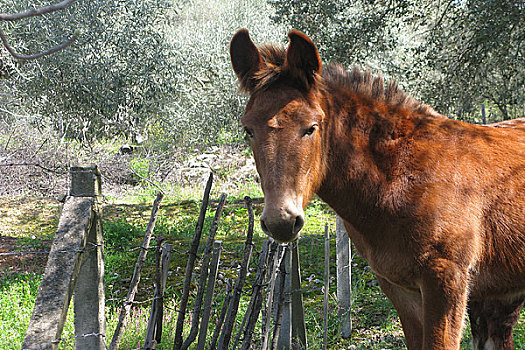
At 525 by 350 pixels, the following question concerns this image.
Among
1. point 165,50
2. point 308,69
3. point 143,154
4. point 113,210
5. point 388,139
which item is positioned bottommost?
point 388,139

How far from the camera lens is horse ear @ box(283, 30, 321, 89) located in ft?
7.66

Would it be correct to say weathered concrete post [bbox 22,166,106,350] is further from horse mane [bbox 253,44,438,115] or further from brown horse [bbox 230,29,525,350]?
horse mane [bbox 253,44,438,115]

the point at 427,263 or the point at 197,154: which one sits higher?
the point at 197,154

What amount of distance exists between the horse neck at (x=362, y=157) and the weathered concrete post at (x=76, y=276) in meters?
1.35

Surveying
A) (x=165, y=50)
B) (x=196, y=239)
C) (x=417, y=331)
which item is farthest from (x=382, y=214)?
(x=165, y=50)

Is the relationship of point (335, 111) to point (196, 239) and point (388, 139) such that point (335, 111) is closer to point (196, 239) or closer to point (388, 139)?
point (388, 139)

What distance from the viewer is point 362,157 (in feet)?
8.40

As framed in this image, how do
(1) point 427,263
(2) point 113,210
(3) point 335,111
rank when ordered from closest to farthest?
(1) point 427,263
(3) point 335,111
(2) point 113,210

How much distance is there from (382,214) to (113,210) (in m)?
9.45

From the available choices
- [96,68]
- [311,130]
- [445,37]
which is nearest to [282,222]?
[311,130]

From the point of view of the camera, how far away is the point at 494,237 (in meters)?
2.58

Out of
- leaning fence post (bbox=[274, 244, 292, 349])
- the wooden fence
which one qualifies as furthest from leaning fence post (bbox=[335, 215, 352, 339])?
the wooden fence

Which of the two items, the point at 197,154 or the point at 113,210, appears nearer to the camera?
the point at 113,210

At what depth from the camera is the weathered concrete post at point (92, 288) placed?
2328mm
